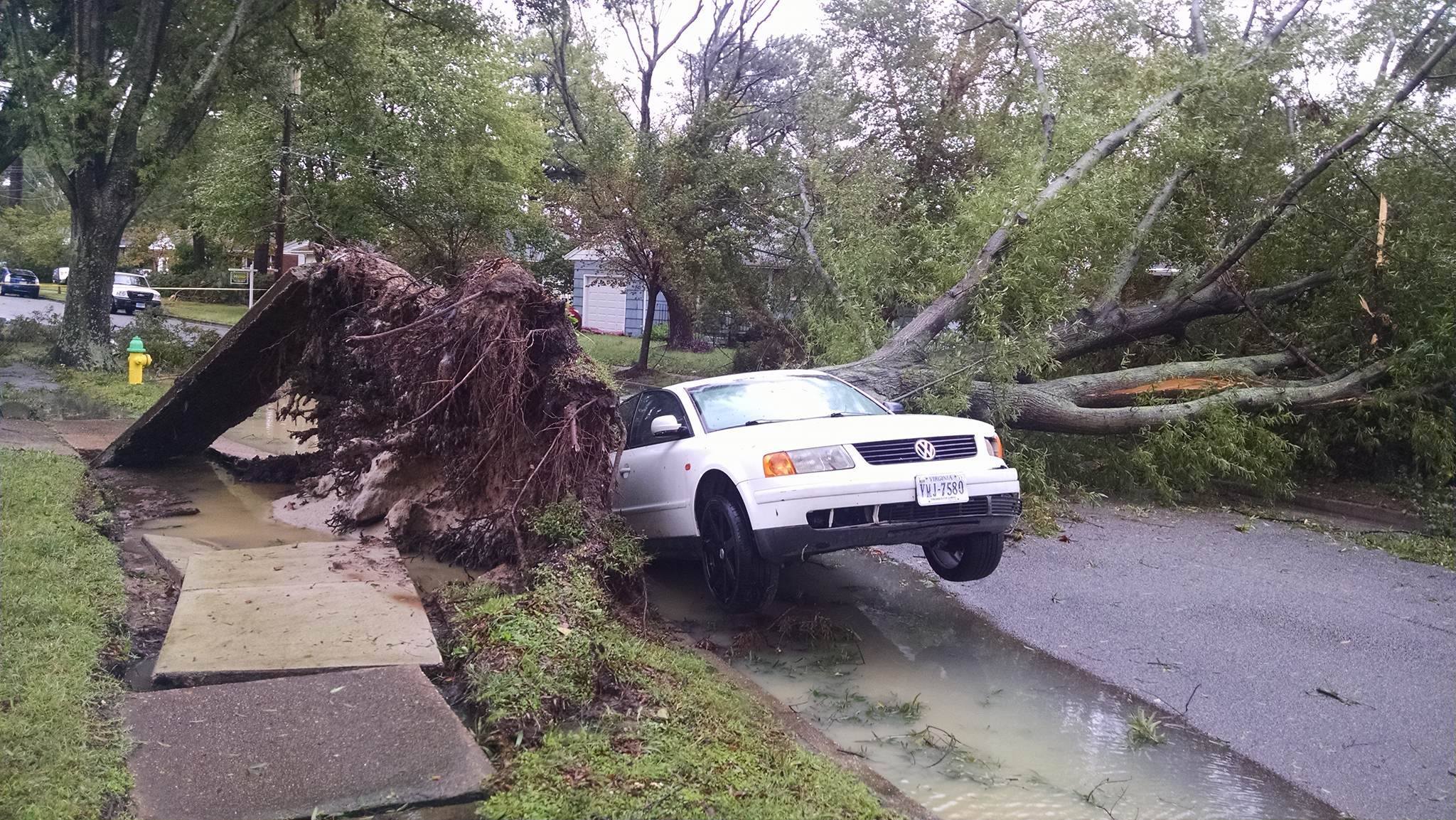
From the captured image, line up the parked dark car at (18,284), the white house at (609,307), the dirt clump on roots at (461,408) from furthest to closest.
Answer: the parked dark car at (18,284) < the white house at (609,307) < the dirt clump on roots at (461,408)

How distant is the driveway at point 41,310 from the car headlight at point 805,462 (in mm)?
23277

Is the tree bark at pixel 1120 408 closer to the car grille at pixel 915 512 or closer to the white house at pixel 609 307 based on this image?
the car grille at pixel 915 512

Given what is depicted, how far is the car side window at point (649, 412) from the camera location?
730 centimetres

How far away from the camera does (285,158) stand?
21812 mm

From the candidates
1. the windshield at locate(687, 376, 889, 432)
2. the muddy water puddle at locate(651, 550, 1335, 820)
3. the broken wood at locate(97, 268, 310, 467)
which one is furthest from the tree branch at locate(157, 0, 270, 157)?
the muddy water puddle at locate(651, 550, 1335, 820)

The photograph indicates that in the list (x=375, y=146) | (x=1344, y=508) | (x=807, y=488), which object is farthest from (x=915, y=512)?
(x=375, y=146)

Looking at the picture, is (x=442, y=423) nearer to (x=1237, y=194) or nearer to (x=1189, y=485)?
(x=1189, y=485)

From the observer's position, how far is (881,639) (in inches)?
250

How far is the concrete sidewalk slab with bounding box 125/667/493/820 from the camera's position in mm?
3488

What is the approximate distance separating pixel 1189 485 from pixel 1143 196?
3451 mm

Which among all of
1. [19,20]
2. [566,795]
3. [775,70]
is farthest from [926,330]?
[775,70]

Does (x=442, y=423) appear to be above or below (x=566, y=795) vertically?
above

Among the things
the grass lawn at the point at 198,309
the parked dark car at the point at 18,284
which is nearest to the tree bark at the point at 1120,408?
the grass lawn at the point at 198,309

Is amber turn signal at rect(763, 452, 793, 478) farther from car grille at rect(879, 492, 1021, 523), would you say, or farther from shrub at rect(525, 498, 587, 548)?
shrub at rect(525, 498, 587, 548)
